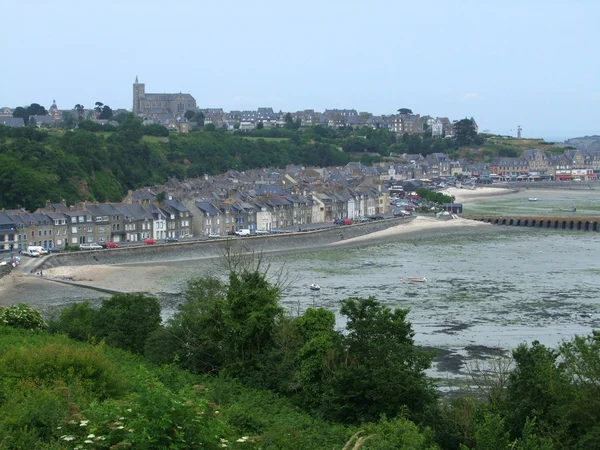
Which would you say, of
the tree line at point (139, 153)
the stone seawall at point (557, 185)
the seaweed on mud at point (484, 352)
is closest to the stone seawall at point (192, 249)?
the tree line at point (139, 153)

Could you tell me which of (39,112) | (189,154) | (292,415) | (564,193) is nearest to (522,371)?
(292,415)

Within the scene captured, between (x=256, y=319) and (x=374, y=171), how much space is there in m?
64.4

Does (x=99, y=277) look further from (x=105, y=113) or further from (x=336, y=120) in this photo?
(x=336, y=120)

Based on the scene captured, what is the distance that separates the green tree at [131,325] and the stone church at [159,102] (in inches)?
4125

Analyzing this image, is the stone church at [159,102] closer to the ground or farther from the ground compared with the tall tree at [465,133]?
farther from the ground

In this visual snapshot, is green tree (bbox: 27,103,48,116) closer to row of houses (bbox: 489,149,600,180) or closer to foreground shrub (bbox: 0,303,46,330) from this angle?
row of houses (bbox: 489,149,600,180)

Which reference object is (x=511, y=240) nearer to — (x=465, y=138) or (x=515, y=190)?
(x=515, y=190)

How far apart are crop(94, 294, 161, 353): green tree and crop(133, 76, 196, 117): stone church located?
104787 millimetres

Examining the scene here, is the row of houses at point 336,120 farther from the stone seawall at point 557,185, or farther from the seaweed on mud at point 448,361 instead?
the seaweed on mud at point 448,361

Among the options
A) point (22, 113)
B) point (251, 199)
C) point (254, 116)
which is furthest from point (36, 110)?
point (251, 199)

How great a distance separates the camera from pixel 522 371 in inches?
461

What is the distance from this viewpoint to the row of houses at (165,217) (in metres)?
37.4

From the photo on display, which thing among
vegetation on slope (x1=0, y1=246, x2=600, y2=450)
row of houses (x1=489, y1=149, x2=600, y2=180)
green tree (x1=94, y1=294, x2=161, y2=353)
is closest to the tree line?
row of houses (x1=489, y1=149, x2=600, y2=180)

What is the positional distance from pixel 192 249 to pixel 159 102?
3470 inches
